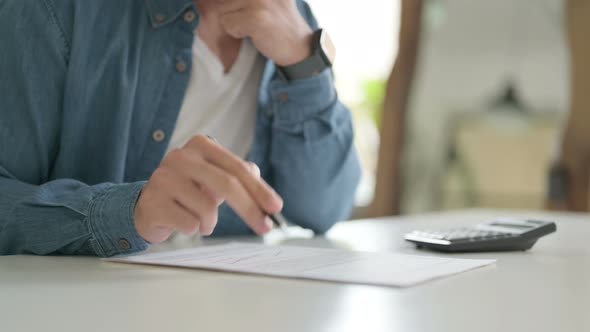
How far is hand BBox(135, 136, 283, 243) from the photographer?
611 millimetres

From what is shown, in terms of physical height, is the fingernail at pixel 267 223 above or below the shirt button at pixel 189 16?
below

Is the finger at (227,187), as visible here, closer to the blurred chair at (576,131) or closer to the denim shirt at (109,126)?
the denim shirt at (109,126)

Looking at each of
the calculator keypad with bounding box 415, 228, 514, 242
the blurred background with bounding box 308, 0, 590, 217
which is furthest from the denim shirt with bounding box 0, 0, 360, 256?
the blurred background with bounding box 308, 0, 590, 217

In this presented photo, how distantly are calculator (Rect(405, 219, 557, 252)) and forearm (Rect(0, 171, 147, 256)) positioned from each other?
0.29 m

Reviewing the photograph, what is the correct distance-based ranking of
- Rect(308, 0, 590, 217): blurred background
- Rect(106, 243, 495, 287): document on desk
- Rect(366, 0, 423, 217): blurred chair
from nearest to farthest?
Rect(106, 243, 495, 287): document on desk < Rect(308, 0, 590, 217): blurred background < Rect(366, 0, 423, 217): blurred chair

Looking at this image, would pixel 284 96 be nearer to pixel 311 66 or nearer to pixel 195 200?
pixel 311 66

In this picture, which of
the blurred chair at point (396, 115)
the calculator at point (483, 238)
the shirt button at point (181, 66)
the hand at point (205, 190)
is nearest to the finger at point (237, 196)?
the hand at point (205, 190)

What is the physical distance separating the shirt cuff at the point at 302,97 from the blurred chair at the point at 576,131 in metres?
1.97

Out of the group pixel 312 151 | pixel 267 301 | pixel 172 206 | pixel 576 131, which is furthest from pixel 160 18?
pixel 576 131

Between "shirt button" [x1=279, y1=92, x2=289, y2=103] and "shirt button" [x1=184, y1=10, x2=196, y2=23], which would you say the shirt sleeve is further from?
"shirt button" [x1=279, y1=92, x2=289, y2=103]

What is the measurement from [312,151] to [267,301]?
0.55 metres

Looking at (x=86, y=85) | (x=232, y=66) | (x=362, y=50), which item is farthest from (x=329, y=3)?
(x=86, y=85)

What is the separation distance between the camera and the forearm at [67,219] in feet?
2.34

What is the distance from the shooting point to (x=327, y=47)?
101cm
